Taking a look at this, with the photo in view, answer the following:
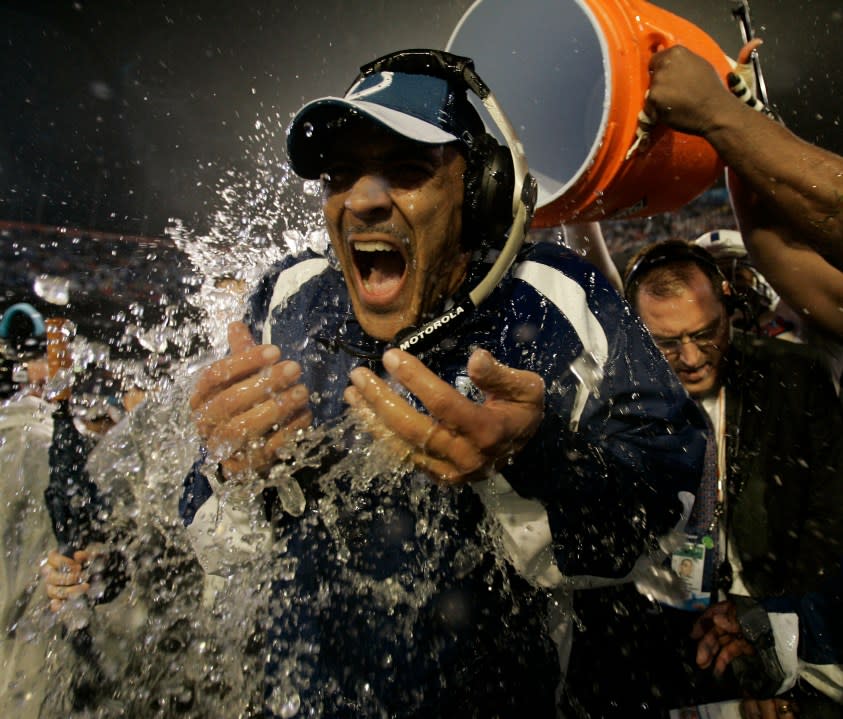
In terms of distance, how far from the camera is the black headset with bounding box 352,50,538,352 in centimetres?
105

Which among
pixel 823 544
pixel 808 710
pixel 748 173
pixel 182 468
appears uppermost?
pixel 748 173

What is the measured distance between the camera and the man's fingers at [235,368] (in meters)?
0.83

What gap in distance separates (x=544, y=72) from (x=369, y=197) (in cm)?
95

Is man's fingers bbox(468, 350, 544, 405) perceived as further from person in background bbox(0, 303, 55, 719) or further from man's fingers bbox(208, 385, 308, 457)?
person in background bbox(0, 303, 55, 719)

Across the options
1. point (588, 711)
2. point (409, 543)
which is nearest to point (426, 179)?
point (409, 543)

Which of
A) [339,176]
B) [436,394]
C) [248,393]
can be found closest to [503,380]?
[436,394]

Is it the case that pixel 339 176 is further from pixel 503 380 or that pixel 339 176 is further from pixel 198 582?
pixel 198 582

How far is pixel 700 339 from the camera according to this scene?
1954 millimetres

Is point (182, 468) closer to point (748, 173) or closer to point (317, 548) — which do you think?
point (317, 548)

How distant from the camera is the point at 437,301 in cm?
116

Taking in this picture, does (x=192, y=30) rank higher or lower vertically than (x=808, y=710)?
higher

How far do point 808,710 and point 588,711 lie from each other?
2.11ft

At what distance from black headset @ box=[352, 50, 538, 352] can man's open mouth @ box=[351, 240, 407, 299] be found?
0.46 feet

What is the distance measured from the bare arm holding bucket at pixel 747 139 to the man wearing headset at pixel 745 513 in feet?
2.26
